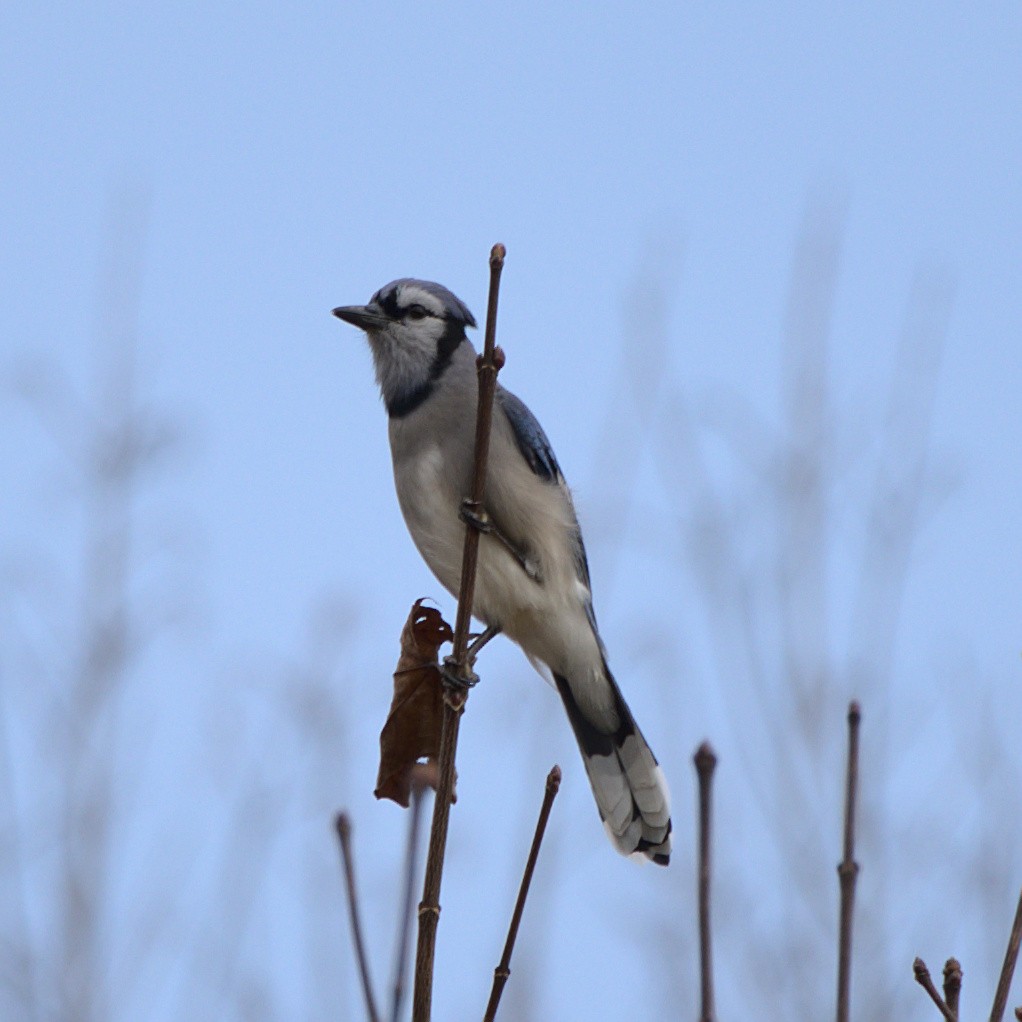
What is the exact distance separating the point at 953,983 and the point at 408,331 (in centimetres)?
291

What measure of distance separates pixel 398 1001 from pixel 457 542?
186 centimetres

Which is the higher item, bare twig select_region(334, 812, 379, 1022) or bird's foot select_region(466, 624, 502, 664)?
bird's foot select_region(466, 624, 502, 664)

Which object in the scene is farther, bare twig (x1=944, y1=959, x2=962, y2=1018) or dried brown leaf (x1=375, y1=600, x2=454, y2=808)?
dried brown leaf (x1=375, y1=600, x2=454, y2=808)

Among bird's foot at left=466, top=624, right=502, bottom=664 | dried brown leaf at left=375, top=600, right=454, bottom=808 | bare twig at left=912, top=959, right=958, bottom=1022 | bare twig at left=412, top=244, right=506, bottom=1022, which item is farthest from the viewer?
bird's foot at left=466, top=624, right=502, bottom=664

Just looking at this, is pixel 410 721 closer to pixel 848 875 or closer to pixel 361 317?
pixel 848 875

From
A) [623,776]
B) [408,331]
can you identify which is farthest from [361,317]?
[623,776]

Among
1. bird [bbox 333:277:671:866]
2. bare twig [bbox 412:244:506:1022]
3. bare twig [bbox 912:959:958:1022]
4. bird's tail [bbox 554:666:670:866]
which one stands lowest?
bare twig [bbox 912:959:958:1022]

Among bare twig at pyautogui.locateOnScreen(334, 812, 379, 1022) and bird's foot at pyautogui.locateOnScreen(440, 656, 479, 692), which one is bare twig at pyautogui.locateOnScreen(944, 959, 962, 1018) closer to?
bare twig at pyautogui.locateOnScreen(334, 812, 379, 1022)

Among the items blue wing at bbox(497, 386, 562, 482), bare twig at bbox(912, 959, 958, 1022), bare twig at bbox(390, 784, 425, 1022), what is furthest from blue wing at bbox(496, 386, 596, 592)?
bare twig at bbox(912, 959, 958, 1022)

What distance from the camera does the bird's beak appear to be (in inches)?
163

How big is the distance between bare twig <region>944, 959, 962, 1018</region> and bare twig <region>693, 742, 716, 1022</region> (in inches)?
10.2

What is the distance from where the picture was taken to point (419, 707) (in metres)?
2.68

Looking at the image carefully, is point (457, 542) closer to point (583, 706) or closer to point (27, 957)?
point (583, 706)

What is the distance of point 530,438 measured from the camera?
389 cm
